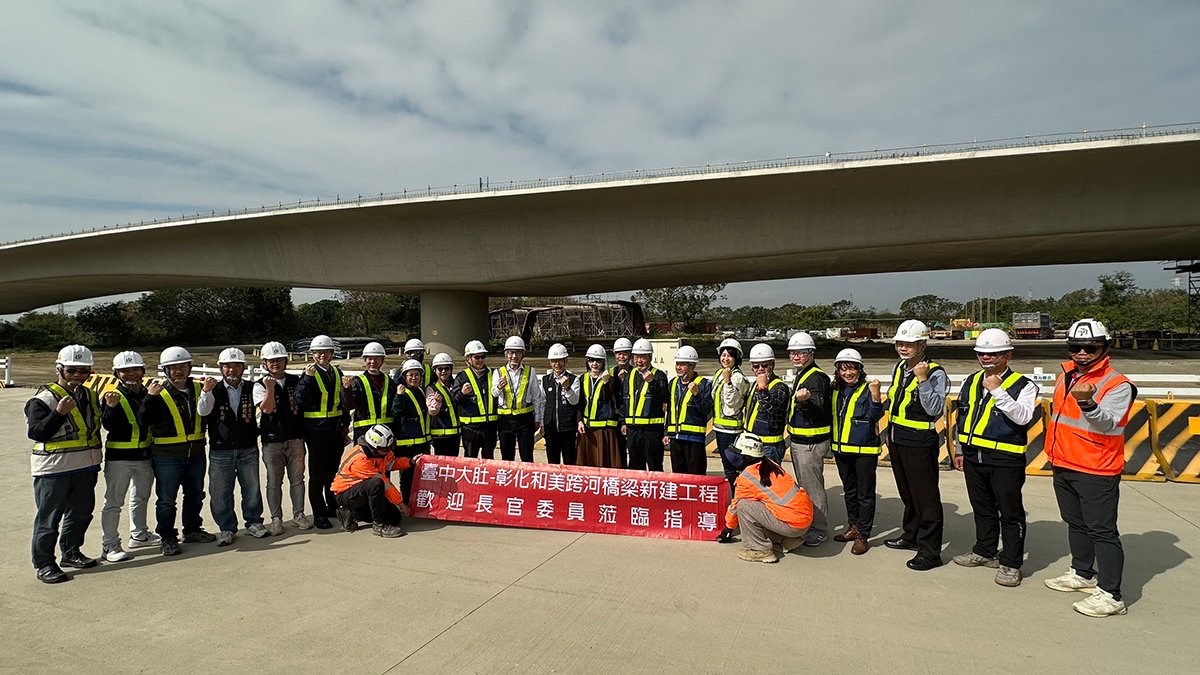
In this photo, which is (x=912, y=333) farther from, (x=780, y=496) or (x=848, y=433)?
(x=780, y=496)

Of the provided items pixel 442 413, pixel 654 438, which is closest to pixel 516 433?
pixel 442 413

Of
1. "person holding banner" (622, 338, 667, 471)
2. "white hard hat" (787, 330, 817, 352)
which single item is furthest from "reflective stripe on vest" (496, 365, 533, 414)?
"white hard hat" (787, 330, 817, 352)

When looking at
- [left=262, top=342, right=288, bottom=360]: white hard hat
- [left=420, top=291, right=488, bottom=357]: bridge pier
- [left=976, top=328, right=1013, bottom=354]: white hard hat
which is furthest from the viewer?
[left=420, top=291, right=488, bottom=357]: bridge pier

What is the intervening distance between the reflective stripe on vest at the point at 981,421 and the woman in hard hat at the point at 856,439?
24.9 inches

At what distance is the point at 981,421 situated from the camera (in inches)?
167

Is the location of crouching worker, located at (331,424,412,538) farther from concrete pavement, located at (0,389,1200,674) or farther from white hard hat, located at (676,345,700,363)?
white hard hat, located at (676,345,700,363)

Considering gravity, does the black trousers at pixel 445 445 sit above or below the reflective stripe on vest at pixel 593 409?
below

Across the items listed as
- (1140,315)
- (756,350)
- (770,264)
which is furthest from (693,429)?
(1140,315)

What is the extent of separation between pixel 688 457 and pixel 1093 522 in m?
3.05

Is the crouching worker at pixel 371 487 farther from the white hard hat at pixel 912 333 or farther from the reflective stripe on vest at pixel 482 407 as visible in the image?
the white hard hat at pixel 912 333

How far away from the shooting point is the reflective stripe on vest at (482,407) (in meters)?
6.47

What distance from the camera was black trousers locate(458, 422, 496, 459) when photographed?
6469 millimetres

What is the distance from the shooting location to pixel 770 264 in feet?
85.1

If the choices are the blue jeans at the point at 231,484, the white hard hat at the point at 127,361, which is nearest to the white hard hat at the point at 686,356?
the blue jeans at the point at 231,484
